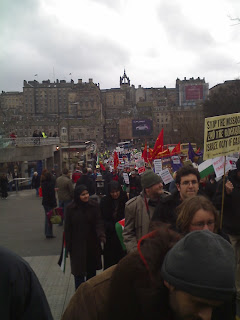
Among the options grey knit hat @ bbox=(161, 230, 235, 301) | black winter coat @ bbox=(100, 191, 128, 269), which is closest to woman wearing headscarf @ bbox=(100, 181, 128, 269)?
black winter coat @ bbox=(100, 191, 128, 269)

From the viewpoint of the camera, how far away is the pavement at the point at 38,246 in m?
5.61

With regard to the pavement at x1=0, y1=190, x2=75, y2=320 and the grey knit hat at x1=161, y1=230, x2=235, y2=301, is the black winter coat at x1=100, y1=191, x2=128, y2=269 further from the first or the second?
the grey knit hat at x1=161, y1=230, x2=235, y2=301

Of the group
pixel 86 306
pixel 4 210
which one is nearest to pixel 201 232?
pixel 86 306

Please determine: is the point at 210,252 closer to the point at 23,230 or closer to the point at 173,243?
the point at 173,243

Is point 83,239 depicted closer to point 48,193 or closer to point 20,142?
point 48,193

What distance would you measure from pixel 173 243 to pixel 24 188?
897 inches

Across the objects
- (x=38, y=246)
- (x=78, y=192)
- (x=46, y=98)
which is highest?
(x=46, y=98)

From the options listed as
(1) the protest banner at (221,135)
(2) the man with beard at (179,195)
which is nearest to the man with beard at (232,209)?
(1) the protest banner at (221,135)

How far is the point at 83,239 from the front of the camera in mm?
5203

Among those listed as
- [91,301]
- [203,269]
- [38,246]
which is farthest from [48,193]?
[203,269]

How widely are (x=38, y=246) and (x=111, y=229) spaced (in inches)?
150

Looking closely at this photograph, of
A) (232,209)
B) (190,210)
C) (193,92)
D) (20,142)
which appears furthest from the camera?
(193,92)

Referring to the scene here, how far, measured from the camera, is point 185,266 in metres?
1.49

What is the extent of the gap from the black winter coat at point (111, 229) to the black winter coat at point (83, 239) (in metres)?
0.20
